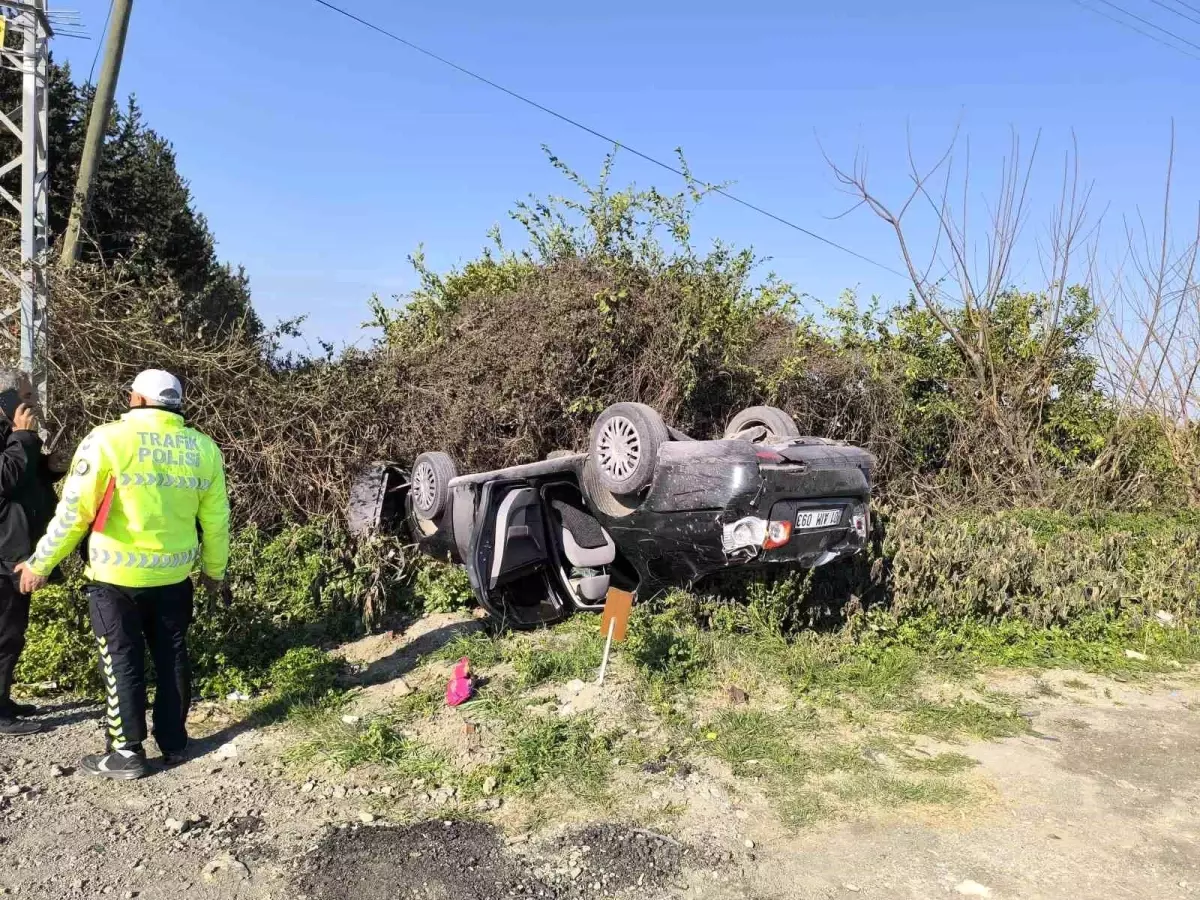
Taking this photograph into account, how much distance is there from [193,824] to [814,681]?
10.4 feet

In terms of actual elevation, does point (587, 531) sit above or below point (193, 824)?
above

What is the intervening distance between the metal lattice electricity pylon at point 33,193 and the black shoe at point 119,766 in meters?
3.79

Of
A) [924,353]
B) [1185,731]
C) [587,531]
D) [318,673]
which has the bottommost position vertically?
[1185,731]

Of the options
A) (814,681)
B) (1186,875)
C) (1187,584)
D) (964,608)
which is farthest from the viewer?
(1187,584)

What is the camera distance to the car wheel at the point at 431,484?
6.11 m

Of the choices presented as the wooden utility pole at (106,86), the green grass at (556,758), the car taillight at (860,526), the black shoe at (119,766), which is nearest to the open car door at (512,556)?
the green grass at (556,758)

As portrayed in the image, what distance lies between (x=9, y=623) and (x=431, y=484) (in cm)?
257

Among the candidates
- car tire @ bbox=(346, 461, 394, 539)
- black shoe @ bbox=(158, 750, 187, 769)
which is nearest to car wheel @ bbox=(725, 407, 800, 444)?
car tire @ bbox=(346, 461, 394, 539)

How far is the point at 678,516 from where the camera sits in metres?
4.71

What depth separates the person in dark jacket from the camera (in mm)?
4246

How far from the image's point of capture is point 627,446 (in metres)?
4.90

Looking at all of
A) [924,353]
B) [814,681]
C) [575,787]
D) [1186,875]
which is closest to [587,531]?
[814,681]

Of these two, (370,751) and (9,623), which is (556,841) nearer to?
(370,751)

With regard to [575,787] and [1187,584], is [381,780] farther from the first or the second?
[1187,584]
